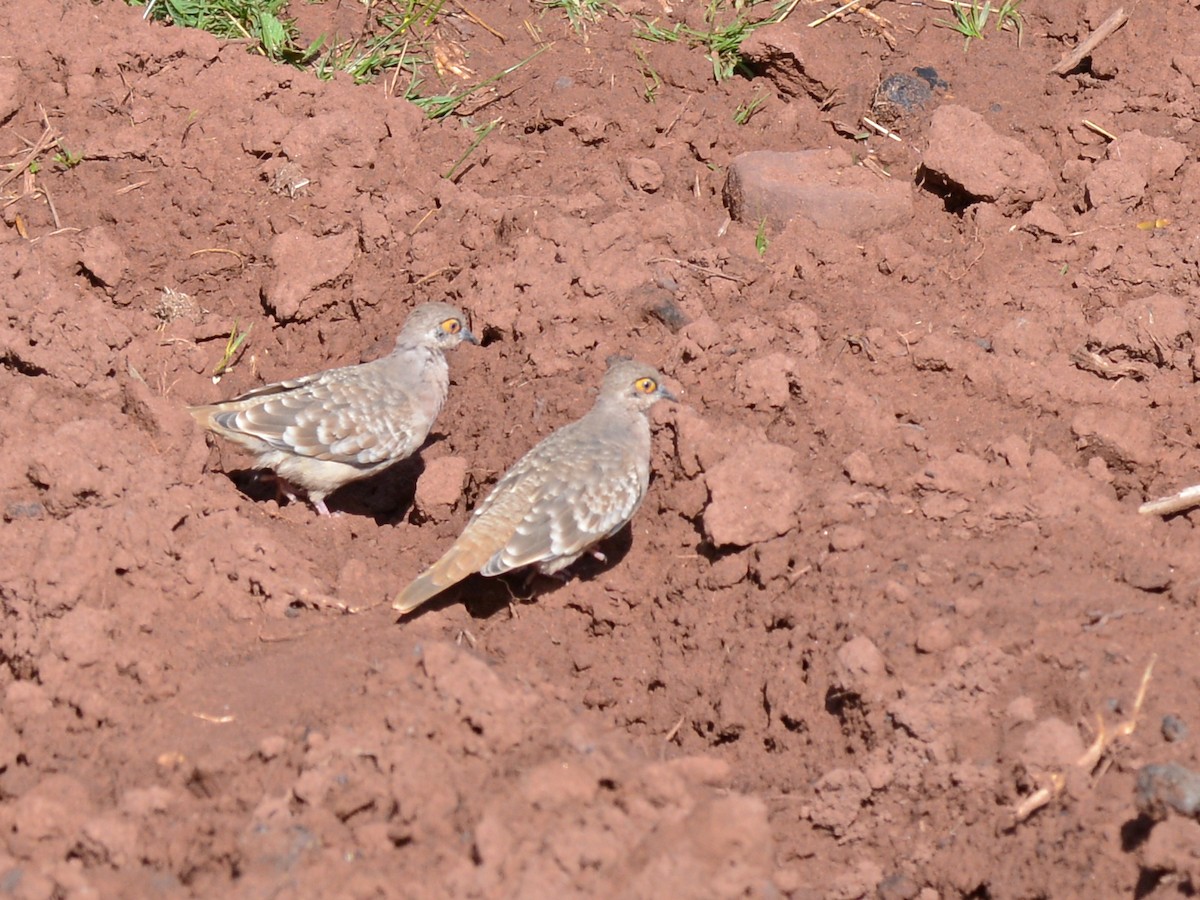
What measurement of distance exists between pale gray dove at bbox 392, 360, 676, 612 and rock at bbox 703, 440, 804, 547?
509mm

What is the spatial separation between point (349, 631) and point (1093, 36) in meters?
6.00

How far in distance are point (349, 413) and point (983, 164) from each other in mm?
3787

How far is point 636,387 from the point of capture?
6516 mm

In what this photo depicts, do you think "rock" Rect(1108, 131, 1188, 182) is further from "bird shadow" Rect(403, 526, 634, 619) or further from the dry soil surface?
"bird shadow" Rect(403, 526, 634, 619)

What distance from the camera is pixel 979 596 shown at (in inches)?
209

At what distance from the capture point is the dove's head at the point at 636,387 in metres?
6.52

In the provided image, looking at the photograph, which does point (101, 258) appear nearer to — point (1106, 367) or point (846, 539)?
point (846, 539)

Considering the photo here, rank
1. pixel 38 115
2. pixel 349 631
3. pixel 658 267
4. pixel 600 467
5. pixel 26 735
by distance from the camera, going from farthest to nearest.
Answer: pixel 38 115, pixel 658 267, pixel 600 467, pixel 349 631, pixel 26 735

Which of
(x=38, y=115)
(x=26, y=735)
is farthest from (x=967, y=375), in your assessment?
(x=38, y=115)

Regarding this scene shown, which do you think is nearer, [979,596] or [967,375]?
[979,596]

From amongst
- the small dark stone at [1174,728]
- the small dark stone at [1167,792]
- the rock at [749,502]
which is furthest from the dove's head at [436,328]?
the small dark stone at [1167,792]

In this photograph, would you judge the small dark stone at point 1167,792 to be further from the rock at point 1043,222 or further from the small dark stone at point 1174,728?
the rock at point 1043,222

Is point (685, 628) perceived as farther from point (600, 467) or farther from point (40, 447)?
point (40, 447)

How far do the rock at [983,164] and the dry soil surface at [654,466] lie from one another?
1.1 inches
